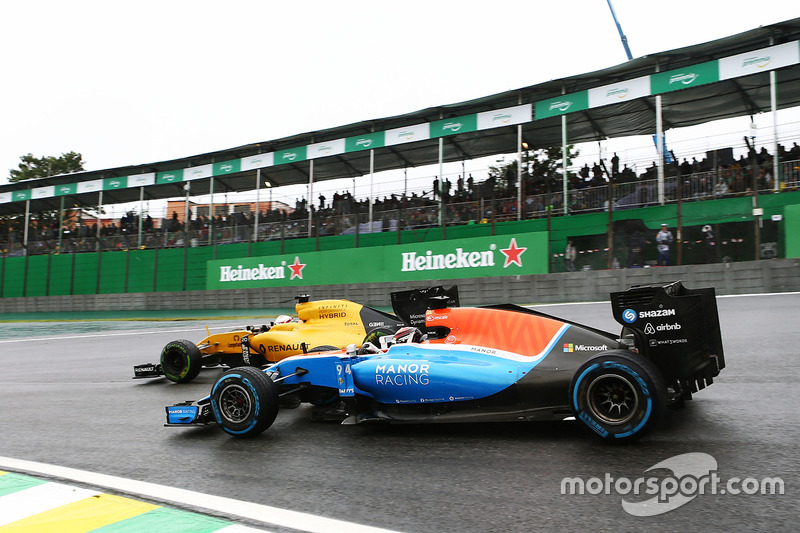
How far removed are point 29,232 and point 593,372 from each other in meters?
48.1

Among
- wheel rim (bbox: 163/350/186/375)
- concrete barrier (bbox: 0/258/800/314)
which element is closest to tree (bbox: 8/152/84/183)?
concrete barrier (bbox: 0/258/800/314)

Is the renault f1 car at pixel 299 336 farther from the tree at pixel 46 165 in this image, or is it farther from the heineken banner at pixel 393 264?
the tree at pixel 46 165

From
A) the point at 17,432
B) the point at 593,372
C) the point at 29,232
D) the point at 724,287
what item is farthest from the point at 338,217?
the point at 29,232

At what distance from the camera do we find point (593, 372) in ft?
13.1

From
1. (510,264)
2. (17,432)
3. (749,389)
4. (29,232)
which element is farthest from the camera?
(29,232)

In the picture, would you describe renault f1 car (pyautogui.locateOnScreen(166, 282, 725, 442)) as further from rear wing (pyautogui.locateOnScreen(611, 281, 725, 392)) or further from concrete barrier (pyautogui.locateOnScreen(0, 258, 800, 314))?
concrete barrier (pyautogui.locateOnScreen(0, 258, 800, 314))

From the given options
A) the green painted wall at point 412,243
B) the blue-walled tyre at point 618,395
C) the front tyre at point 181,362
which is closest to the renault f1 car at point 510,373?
the blue-walled tyre at point 618,395

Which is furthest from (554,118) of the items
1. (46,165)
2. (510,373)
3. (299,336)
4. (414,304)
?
(46,165)

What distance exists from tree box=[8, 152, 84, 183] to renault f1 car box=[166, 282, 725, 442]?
68855mm

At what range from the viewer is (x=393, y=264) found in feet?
74.9

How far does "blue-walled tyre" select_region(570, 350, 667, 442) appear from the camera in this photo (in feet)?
12.6

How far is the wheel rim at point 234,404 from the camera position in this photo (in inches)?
200

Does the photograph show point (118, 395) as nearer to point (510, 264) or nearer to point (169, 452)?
point (169, 452)

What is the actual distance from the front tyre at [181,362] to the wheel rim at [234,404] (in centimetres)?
343
